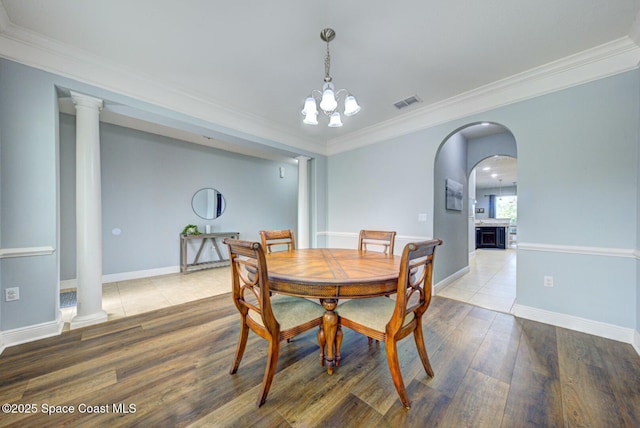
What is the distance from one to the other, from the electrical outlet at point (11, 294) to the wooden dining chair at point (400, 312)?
8.97 feet

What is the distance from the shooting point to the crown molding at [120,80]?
77.7 inches

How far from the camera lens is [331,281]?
1.31m

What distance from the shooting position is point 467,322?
2371 millimetres

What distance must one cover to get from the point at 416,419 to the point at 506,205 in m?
12.9

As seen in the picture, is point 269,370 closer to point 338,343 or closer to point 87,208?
point 338,343

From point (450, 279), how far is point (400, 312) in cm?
302

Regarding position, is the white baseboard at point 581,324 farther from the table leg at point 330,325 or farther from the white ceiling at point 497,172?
the white ceiling at point 497,172

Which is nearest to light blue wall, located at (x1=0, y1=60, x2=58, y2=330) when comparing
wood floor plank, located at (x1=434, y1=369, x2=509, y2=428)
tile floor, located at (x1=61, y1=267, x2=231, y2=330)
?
tile floor, located at (x1=61, y1=267, x2=231, y2=330)

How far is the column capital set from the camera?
2.26 metres

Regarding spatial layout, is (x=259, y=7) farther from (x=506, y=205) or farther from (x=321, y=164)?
(x=506, y=205)

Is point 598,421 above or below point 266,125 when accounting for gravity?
below

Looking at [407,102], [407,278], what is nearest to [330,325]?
[407,278]

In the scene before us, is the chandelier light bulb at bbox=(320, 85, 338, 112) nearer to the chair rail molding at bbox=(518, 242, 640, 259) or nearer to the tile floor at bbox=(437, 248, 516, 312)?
the chair rail molding at bbox=(518, 242, 640, 259)

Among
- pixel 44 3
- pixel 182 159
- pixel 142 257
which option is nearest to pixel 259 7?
pixel 44 3
